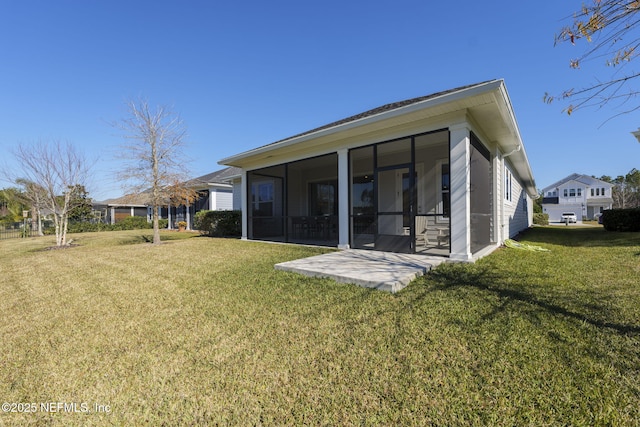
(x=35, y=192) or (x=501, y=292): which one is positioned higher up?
(x=35, y=192)

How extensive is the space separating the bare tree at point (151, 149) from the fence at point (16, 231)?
1297 cm

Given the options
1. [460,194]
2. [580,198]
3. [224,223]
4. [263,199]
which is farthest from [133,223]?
[580,198]

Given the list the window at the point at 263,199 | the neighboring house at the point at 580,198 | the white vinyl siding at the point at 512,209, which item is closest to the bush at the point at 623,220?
the white vinyl siding at the point at 512,209

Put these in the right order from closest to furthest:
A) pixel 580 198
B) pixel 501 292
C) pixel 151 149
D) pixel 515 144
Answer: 1. pixel 501 292
2. pixel 515 144
3. pixel 151 149
4. pixel 580 198

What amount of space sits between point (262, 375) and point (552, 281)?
14.5 ft

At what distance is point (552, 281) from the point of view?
4.02 metres

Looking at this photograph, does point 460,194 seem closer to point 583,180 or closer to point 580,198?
point 580,198

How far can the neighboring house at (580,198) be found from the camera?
39494mm

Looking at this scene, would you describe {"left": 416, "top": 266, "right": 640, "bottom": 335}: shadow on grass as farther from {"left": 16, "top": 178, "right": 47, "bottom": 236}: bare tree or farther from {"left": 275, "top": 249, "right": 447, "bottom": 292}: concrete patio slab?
Answer: {"left": 16, "top": 178, "right": 47, "bottom": 236}: bare tree

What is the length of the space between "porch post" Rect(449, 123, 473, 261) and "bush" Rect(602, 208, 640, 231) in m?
12.5

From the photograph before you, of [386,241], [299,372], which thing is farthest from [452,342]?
[386,241]

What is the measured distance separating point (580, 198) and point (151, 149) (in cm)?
5554

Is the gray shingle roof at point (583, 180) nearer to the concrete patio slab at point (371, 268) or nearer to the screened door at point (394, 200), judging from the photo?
the screened door at point (394, 200)

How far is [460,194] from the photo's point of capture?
5363mm
